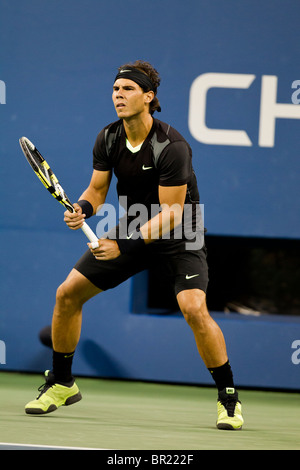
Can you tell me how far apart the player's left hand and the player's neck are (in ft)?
1.69

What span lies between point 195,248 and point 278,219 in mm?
1751

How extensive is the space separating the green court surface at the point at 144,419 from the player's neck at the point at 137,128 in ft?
4.57

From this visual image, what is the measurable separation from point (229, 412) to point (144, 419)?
53cm

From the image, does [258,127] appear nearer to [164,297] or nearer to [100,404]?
[164,297]

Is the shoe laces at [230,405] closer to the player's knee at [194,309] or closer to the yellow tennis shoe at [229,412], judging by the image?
the yellow tennis shoe at [229,412]

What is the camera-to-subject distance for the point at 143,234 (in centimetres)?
343

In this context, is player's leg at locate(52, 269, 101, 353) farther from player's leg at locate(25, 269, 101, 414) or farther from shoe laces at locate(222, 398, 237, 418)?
shoe laces at locate(222, 398, 237, 418)

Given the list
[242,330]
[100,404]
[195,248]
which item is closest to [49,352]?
[100,404]

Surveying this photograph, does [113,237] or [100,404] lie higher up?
[113,237]

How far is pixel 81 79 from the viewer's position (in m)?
5.29

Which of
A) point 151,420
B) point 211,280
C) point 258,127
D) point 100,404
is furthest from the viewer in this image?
point 211,280

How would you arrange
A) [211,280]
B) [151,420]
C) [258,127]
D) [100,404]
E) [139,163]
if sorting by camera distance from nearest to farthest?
[139,163] < [151,420] < [100,404] < [258,127] < [211,280]

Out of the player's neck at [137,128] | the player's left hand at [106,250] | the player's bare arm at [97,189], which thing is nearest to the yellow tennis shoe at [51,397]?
the player's left hand at [106,250]

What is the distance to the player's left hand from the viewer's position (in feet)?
11.2
